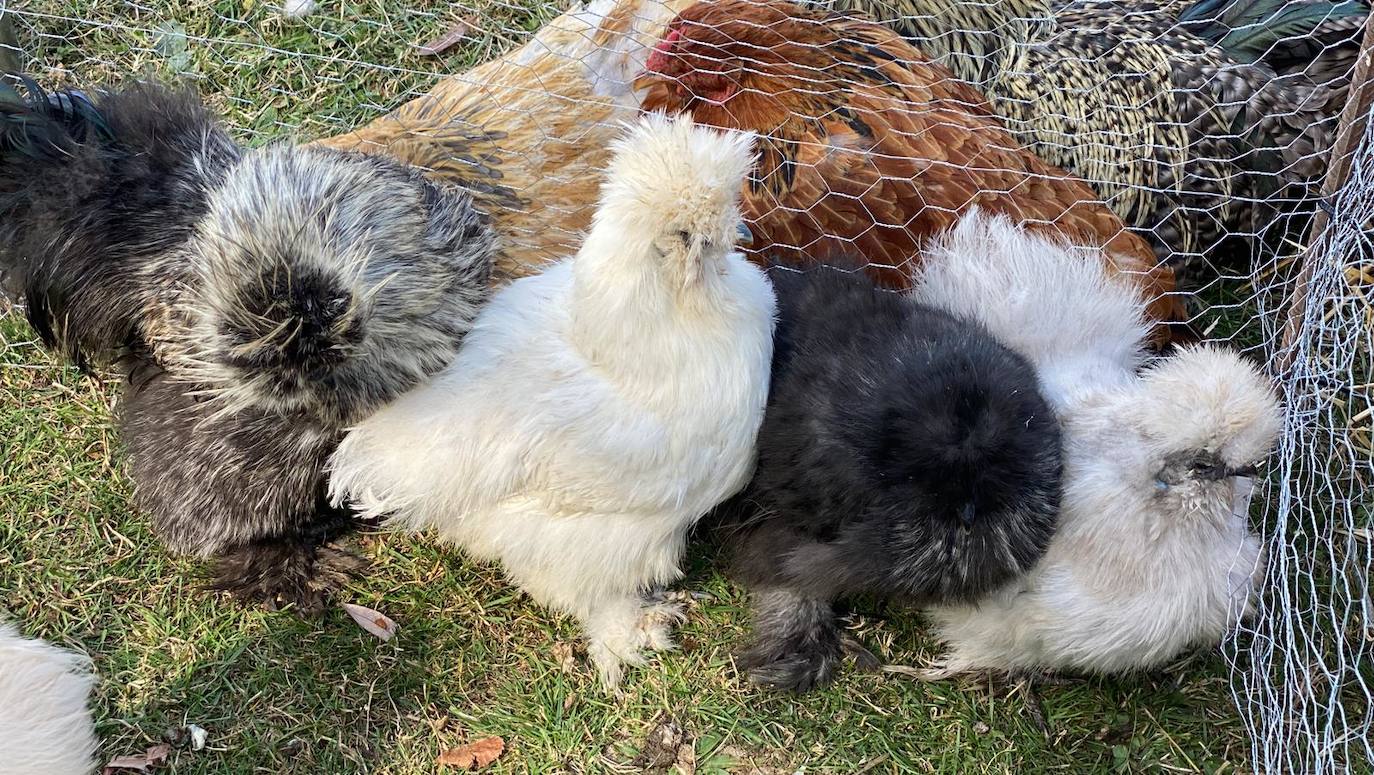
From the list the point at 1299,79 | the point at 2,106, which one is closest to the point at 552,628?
the point at 2,106

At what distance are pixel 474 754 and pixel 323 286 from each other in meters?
1.34

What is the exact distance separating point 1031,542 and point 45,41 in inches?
159

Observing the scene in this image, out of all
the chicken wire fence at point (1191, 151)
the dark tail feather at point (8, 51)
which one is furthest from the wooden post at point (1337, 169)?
the dark tail feather at point (8, 51)

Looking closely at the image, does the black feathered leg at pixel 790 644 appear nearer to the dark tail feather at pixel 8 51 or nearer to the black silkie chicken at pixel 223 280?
the black silkie chicken at pixel 223 280

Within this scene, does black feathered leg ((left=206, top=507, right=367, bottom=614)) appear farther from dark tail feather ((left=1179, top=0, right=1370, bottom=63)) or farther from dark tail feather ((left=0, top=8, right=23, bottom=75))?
dark tail feather ((left=1179, top=0, right=1370, bottom=63))

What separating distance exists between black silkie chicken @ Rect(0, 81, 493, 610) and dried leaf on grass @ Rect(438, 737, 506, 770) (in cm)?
78

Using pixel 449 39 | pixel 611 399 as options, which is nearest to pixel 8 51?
pixel 449 39

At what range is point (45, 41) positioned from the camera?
4.04 meters

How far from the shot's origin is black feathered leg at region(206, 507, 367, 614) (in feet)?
9.73

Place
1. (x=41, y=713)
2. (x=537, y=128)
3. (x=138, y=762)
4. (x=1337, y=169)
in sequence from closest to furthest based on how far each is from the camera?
(x=41, y=713) → (x=1337, y=169) → (x=138, y=762) → (x=537, y=128)

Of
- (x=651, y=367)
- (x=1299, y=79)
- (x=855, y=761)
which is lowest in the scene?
(x=855, y=761)

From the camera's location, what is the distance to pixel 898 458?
8.20ft

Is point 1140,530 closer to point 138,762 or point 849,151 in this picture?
point 849,151

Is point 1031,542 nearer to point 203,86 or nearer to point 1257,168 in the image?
point 1257,168
